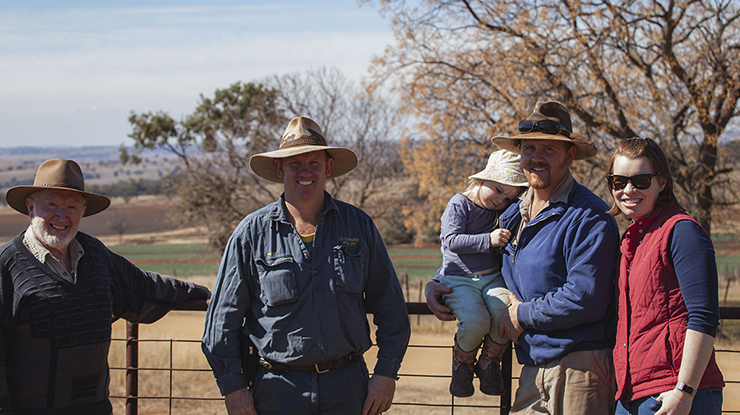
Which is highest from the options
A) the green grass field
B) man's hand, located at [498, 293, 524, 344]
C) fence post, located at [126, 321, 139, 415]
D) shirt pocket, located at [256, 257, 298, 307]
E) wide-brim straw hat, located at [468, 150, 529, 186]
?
wide-brim straw hat, located at [468, 150, 529, 186]

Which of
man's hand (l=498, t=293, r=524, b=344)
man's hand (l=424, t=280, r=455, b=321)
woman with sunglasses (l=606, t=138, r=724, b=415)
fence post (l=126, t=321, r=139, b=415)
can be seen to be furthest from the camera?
fence post (l=126, t=321, r=139, b=415)

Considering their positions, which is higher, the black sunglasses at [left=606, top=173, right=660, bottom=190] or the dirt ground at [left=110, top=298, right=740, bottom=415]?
the black sunglasses at [left=606, top=173, right=660, bottom=190]

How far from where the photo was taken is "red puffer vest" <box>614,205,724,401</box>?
2.23 metres

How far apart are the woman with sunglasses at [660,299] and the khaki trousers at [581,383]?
15 cm

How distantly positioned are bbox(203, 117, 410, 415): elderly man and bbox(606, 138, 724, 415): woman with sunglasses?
0.99m

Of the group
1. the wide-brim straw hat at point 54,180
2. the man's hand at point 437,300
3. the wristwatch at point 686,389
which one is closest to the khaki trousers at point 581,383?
the wristwatch at point 686,389

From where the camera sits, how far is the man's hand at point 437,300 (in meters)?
3.00

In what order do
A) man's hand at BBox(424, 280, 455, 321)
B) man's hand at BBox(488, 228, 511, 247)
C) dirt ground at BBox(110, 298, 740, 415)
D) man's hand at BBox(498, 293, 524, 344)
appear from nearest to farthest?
man's hand at BBox(498, 293, 524, 344) < man's hand at BBox(488, 228, 511, 247) < man's hand at BBox(424, 280, 455, 321) < dirt ground at BBox(110, 298, 740, 415)

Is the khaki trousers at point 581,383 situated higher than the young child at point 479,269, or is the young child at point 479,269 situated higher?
the young child at point 479,269

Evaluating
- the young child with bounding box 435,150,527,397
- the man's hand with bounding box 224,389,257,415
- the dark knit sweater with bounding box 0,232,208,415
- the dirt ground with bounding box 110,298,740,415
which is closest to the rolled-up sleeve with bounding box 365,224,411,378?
the young child with bounding box 435,150,527,397

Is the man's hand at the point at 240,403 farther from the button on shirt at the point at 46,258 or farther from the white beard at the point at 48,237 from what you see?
the white beard at the point at 48,237

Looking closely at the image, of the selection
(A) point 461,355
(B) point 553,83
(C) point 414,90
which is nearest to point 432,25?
(C) point 414,90

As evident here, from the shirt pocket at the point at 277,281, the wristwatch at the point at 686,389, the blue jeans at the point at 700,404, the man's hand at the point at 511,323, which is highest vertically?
the shirt pocket at the point at 277,281

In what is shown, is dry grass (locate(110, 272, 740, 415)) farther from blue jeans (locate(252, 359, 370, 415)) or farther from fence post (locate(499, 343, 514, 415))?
blue jeans (locate(252, 359, 370, 415))
